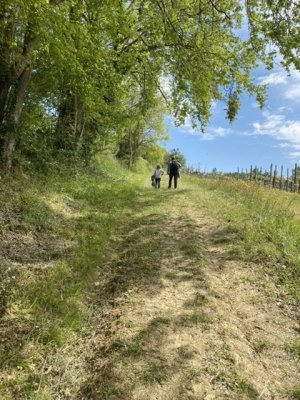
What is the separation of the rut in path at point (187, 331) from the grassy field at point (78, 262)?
52mm

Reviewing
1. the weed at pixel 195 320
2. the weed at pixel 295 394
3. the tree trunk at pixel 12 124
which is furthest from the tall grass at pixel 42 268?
the weed at pixel 295 394

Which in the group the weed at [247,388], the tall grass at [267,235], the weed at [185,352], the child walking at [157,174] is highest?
the child walking at [157,174]

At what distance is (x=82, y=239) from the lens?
8266mm

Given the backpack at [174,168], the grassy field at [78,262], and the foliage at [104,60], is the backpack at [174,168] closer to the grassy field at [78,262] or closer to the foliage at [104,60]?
the foliage at [104,60]

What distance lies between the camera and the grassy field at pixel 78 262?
13.9ft

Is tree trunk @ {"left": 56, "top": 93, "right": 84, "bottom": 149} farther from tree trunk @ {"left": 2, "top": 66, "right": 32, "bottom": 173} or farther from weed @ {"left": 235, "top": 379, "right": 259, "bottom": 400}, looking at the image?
weed @ {"left": 235, "top": 379, "right": 259, "bottom": 400}

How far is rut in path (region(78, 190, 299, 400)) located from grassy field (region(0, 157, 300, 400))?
0.17 ft

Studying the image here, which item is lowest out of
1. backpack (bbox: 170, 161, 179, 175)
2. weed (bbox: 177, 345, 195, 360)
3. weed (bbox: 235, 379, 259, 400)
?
weed (bbox: 235, 379, 259, 400)

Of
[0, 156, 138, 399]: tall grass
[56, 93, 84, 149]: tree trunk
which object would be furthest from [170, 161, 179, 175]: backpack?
[0, 156, 138, 399]: tall grass

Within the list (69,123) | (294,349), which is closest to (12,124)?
(69,123)

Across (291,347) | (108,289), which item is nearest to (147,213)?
(108,289)

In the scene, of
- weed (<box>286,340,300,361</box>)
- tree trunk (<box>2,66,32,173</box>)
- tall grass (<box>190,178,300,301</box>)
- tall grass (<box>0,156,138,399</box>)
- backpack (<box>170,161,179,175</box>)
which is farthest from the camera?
backpack (<box>170,161,179,175</box>)

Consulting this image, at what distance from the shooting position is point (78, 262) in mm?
6980

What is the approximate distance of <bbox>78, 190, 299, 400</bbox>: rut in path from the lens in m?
4.02
